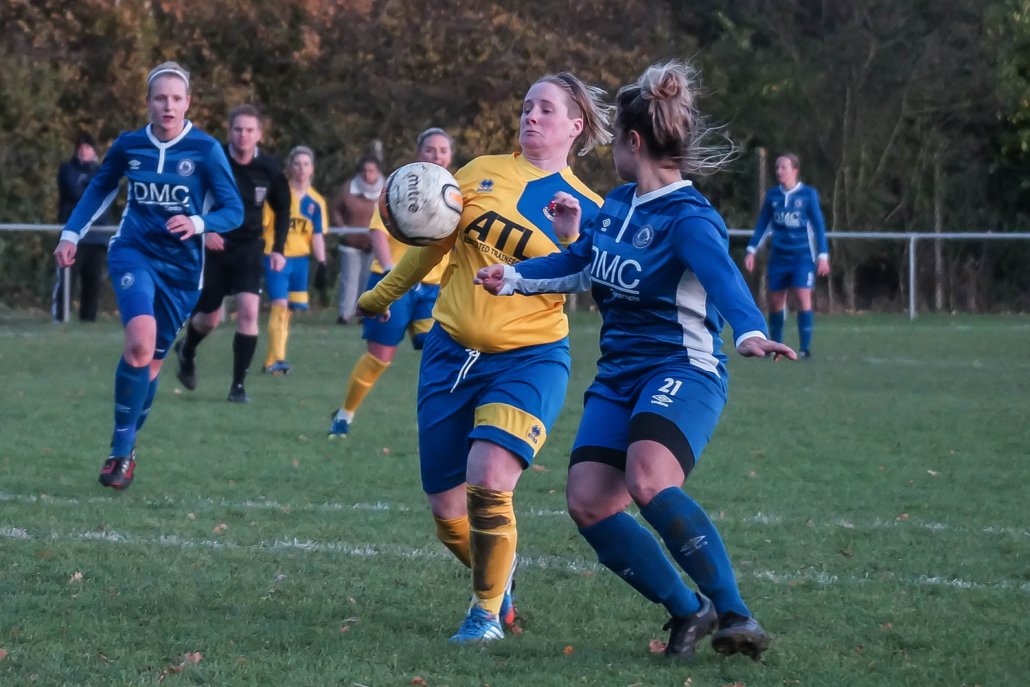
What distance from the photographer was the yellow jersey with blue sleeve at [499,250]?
15.8 feet

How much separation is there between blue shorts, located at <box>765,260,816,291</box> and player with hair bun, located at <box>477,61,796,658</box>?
36.3ft

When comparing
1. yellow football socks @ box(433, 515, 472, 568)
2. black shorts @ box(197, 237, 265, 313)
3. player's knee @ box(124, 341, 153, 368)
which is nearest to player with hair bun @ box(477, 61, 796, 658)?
yellow football socks @ box(433, 515, 472, 568)

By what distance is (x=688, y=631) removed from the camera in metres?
4.37

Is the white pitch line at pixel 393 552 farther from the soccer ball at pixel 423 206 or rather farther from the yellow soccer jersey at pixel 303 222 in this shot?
the yellow soccer jersey at pixel 303 222

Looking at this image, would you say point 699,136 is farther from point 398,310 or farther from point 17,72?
point 17,72

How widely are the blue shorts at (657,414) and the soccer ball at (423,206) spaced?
752mm

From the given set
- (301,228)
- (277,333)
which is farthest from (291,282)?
(277,333)

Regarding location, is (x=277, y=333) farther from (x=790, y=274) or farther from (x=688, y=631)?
(x=688, y=631)

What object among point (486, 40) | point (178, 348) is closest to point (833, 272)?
point (486, 40)

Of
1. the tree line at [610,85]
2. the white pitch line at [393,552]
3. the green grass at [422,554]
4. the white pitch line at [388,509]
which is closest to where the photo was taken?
the green grass at [422,554]

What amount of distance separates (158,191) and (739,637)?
431cm

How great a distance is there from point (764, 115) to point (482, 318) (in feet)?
72.0

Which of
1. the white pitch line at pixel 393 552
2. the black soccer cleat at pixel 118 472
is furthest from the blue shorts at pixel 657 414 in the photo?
the black soccer cleat at pixel 118 472

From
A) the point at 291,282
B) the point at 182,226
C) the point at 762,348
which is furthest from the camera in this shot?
the point at 291,282
